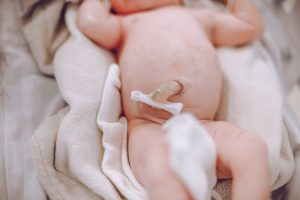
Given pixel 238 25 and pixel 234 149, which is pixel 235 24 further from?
pixel 234 149

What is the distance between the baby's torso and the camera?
85 cm

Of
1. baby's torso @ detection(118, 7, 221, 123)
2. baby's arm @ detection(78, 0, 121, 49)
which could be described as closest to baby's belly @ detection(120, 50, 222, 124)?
baby's torso @ detection(118, 7, 221, 123)

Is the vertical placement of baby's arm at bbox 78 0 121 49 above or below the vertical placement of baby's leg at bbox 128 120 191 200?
above

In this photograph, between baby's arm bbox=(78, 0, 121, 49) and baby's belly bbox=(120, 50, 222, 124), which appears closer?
baby's belly bbox=(120, 50, 222, 124)

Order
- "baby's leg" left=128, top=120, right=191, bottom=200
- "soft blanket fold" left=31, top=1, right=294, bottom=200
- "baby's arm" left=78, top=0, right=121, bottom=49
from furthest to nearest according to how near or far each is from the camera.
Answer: "baby's arm" left=78, top=0, right=121, bottom=49 < "soft blanket fold" left=31, top=1, right=294, bottom=200 < "baby's leg" left=128, top=120, right=191, bottom=200

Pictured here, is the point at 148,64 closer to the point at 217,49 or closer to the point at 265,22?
the point at 217,49

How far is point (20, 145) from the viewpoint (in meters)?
0.85

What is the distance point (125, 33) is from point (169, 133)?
376mm

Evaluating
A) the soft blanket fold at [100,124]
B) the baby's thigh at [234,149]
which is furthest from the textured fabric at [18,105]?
the baby's thigh at [234,149]

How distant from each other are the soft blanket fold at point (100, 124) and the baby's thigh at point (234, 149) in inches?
3.2

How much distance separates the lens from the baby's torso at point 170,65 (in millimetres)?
850

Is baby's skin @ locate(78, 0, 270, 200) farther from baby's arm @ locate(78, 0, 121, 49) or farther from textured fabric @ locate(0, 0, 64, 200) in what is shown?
textured fabric @ locate(0, 0, 64, 200)

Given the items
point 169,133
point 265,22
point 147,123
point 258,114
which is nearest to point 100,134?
point 147,123

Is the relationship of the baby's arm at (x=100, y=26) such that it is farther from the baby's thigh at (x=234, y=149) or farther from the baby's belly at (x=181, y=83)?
the baby's thigh at (x=234, y=149)
